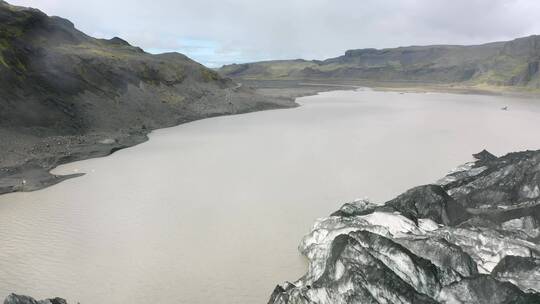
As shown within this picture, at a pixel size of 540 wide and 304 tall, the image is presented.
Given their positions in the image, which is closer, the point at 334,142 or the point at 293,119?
the point at 334,142

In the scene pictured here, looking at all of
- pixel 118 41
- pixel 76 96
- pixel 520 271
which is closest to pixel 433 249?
pixel 520 271

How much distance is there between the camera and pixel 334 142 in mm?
37062

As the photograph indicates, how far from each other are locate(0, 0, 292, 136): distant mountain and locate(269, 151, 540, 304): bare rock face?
29.1m

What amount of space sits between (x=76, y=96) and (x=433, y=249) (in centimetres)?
3971

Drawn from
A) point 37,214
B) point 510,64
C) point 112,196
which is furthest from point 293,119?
point 510,64

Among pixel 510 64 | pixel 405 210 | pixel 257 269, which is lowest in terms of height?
pixel 257 269

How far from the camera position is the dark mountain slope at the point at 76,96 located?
31594 mm

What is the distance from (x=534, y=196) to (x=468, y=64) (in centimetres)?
17478

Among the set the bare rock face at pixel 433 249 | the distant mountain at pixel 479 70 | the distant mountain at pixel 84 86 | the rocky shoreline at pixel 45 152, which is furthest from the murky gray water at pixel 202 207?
the distant mountain at pixel 479 70

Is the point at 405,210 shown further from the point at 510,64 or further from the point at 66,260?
the point at 510,64

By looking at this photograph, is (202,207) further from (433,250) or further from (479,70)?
(479,70)

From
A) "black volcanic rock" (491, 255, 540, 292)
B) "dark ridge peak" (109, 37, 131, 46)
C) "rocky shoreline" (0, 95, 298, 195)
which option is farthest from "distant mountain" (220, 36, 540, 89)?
"black volcanic rock" (491, 255, 540, 292)

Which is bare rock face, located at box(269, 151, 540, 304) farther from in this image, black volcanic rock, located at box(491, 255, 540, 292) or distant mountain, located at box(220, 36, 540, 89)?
distant mountain, located at box(220, 36, 540, 89)

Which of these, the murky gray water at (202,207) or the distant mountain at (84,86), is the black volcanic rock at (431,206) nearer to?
the murky gray water at (202,207)
